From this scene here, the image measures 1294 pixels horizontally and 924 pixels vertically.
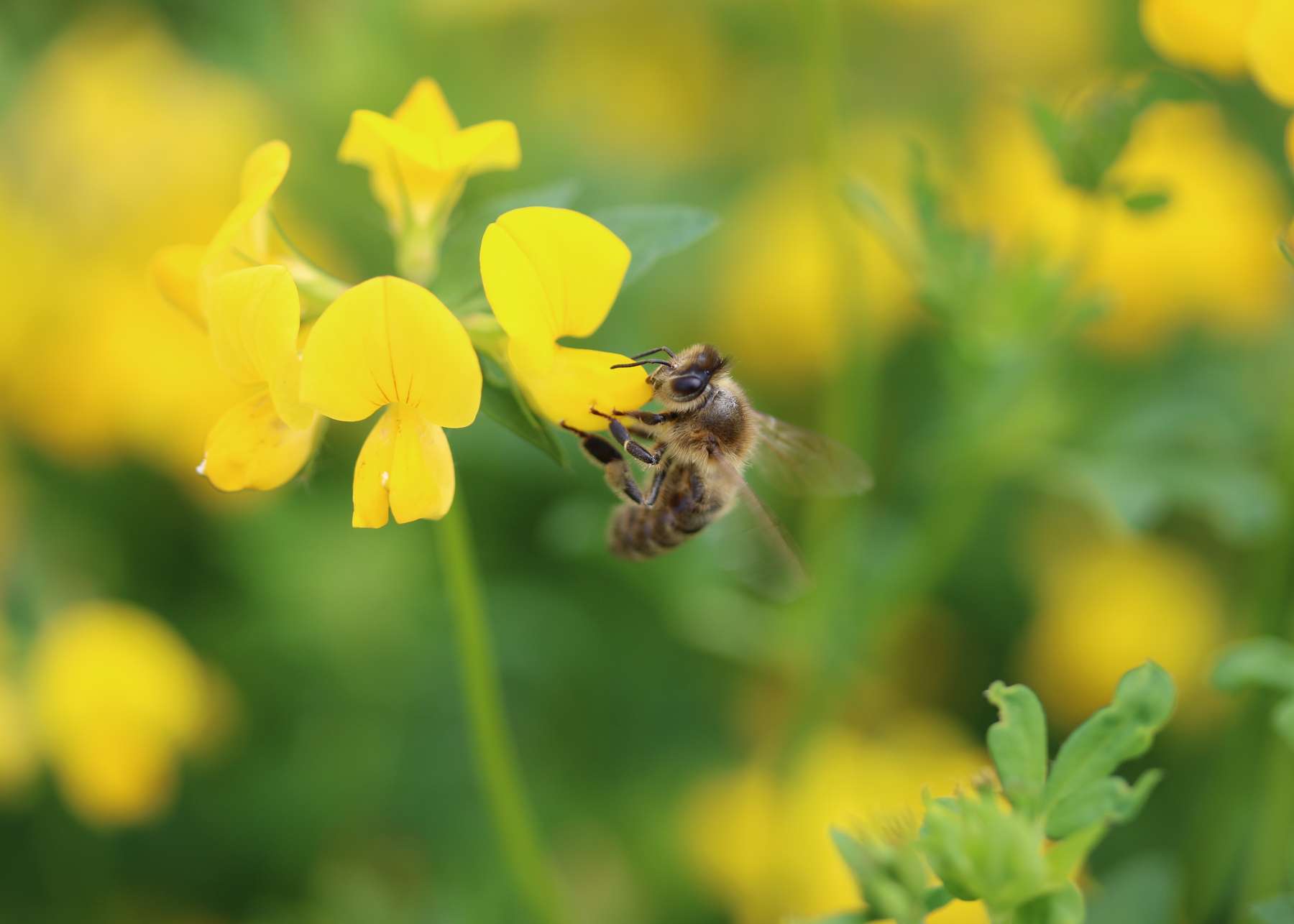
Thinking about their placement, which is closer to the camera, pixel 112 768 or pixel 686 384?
pixel 686 384

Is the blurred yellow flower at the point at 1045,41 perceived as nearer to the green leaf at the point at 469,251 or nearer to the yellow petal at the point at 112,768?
the green leaf at the point at 469,251

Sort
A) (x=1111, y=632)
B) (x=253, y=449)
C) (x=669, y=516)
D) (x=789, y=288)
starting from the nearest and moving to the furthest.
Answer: (x=253, y=449) < (x=669, y=516) < (x=1111, y=632) < (x=789, y=288)

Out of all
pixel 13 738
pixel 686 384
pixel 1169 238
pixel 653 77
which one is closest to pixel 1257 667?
pixel 686 384

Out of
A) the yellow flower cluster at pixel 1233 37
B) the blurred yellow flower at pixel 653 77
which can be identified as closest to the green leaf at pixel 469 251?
the yellow flower cluster at pixel 1233 37

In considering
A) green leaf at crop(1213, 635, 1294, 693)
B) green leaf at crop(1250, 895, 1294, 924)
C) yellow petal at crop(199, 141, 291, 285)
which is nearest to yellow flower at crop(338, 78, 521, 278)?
yellow petal at crop(199, 141, 291, 285)

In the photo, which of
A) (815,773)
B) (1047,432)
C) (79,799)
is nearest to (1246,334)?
(1047,432)

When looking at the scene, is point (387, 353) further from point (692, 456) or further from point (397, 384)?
point (692, 456)

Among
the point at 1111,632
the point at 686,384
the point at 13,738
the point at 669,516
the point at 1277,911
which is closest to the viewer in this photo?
the point at 1277,911

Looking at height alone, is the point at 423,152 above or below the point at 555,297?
above
